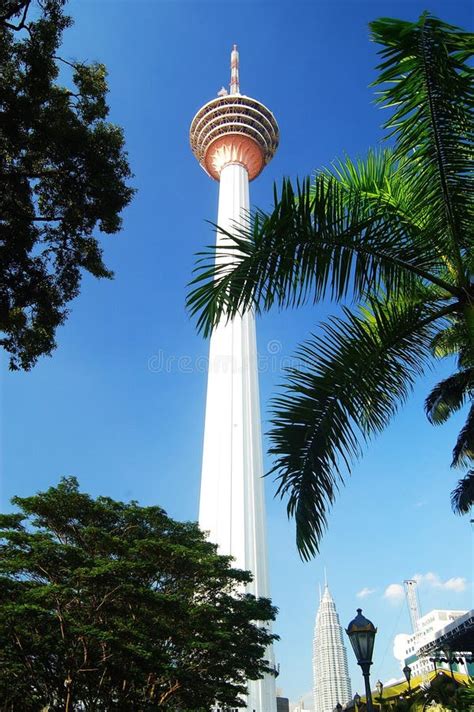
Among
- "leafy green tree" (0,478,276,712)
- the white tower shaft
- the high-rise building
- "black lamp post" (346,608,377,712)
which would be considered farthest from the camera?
the high-rise building

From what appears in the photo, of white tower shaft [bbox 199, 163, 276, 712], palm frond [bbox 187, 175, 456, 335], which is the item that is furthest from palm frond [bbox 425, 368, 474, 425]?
white tower shaft [bbox 199, 163, 276, 712]

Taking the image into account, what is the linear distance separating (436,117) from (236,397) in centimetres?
3749

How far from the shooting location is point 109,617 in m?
17.3

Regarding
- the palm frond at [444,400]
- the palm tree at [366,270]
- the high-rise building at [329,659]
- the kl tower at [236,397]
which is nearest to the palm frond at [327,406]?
the palm tree at [366,270]

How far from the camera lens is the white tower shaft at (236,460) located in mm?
36250

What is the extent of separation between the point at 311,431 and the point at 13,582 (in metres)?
14.4

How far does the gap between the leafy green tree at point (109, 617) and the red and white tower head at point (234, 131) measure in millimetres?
39604

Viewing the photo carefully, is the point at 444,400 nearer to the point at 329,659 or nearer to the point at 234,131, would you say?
the point at 234,131

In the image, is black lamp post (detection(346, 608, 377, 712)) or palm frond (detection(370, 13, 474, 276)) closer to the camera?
palm frond (detection(370, 13, 474, 276))

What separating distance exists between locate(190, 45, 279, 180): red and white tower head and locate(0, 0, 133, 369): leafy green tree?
4428cm

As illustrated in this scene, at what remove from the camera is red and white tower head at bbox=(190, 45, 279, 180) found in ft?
171

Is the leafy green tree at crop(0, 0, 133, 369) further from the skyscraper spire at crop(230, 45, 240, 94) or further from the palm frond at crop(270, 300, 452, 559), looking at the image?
the skyscraper spire at crop(230, 45, 240, 94)

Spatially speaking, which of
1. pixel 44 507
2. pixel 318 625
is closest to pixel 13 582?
pixel 44 507

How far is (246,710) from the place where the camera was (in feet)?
103
